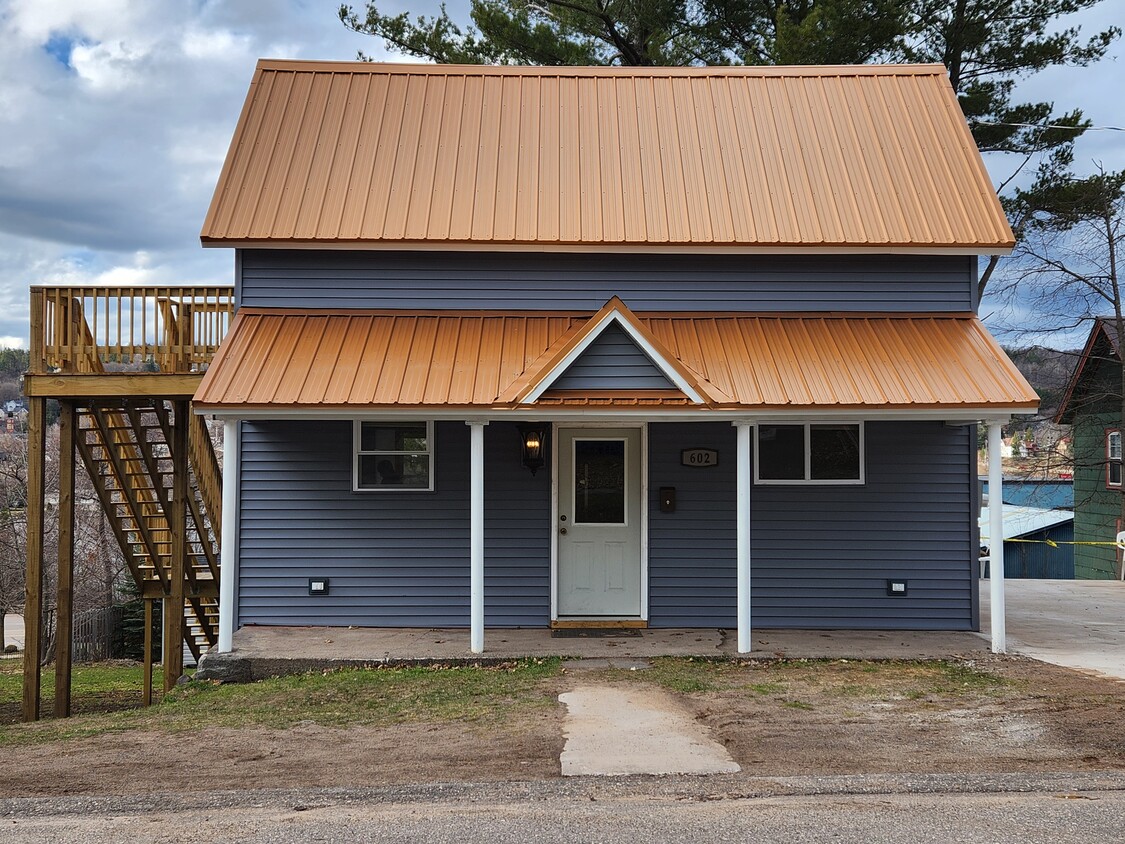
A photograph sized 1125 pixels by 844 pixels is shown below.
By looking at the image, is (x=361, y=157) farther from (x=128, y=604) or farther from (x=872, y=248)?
A: (x=128, y=604)

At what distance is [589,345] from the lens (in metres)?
8.72

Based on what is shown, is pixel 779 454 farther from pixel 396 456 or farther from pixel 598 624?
pixel 396 456

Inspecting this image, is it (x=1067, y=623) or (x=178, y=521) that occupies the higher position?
(x=178, y=521)

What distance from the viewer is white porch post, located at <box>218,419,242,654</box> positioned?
8727 millimetres

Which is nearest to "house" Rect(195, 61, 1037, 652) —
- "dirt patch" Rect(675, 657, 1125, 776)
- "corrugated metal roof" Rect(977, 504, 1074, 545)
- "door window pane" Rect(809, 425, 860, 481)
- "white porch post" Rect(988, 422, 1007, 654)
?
"door window pane" Rect(809, 425, 860, 481)

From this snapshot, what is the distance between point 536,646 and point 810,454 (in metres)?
3.63

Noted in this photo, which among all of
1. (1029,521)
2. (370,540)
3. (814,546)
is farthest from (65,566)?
(1029,521)

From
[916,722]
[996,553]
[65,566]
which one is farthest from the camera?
[65,566]

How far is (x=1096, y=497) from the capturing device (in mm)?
23500

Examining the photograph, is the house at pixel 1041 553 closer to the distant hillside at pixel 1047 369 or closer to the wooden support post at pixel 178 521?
the distant hillside at pixel 1047 369

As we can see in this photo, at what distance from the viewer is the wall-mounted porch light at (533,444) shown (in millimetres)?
9609

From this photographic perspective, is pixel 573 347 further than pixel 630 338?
No

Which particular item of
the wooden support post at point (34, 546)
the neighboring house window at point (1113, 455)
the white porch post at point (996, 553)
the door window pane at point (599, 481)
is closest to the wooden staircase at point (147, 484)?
the wooden support post at point (34, 546)

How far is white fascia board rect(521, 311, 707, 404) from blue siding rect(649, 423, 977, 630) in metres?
1.39
